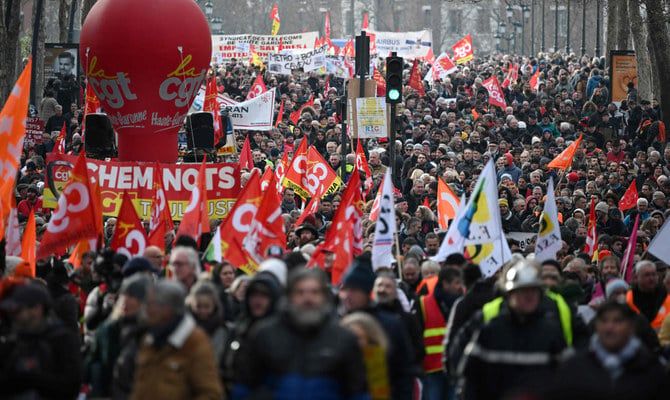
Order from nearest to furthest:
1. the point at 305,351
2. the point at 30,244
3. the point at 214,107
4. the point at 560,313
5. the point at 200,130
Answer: the point at 305,351
the point at 560,313
the point at 30,244
the point at 200,130
the point at 214,107

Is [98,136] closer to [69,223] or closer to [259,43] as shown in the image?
[69,223]

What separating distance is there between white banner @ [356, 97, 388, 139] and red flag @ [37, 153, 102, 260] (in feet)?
38.3

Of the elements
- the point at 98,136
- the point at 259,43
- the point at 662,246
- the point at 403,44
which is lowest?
the point at 662,246

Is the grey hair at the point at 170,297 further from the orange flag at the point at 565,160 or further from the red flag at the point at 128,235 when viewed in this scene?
the orange flag at the point at 565,160

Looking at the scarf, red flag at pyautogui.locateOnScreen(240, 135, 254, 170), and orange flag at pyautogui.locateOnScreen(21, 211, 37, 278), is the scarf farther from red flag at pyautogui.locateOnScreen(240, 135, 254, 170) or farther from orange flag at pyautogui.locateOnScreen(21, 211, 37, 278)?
red flag at pyautogui.locateOnScreen(240, 135, 254, 170)

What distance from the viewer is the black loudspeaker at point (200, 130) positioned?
748 inches

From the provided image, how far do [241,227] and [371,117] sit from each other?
456 inches

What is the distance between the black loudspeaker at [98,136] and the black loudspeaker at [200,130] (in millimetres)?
1001

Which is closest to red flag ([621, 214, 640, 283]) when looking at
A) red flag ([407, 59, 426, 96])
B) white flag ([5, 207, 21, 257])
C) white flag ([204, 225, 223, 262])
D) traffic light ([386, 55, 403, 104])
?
white flag ([204, 225, 223, 262])

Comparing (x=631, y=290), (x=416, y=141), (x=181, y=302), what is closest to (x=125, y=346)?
(x=181, y=302)

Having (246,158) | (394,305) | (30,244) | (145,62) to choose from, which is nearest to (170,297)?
(394,305)

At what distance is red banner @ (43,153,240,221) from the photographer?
1723 cm

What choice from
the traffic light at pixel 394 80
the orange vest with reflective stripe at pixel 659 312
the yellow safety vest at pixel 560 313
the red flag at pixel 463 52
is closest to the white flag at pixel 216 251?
the orange vest with reflective stripe at pixel 659 312

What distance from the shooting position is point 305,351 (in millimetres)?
7457
